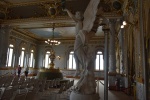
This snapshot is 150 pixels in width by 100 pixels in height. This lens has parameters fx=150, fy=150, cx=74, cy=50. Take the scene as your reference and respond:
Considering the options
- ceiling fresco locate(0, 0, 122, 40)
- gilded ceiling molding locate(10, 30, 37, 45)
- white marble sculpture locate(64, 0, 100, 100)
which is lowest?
white marble sculpture locate(64, 0, 100, 100)

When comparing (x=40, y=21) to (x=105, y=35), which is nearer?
(x=105, y=35)

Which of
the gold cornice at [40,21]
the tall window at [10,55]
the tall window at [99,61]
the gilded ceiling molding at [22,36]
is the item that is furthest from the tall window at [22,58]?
the tall window at [99,61]

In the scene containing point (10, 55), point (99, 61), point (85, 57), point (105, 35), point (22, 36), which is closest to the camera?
point (105, 35)

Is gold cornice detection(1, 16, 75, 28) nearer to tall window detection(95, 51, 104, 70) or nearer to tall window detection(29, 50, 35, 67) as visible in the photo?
tall window detection(29, 50, 35, 67)

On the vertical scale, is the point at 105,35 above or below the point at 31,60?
above

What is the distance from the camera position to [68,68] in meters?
24.0

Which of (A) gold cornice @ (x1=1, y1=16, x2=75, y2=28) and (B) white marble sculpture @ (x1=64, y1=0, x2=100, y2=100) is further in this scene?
(A) gold cornice @ (x1=1, y1=16, x2=75, y2=28)

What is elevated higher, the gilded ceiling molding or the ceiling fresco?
the ceiling fresco

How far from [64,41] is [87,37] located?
65.2ft

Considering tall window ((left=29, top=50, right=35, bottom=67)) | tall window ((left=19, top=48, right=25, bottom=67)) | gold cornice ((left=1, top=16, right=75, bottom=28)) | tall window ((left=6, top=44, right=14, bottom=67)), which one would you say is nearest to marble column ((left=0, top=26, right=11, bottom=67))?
gold cornice ((left=1, top=16, right=75, bottom=28))

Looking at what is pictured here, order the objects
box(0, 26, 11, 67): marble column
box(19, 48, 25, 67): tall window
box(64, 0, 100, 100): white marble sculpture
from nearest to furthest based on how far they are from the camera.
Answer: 1. box(64, 0, 100, 100): white marble sculpture
2. box(0, 26, 11, 67): marble column
3. box(19, 48, 25, 67): tall window

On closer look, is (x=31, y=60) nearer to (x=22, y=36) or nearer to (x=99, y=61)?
(x=22, y=36)

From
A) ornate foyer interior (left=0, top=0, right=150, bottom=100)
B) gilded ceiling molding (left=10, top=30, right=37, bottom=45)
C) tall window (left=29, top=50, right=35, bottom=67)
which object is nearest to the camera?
ornate foyer interior (left=0, top=0, right=150, bottom=100)

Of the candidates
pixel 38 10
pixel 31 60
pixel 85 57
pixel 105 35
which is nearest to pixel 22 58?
pixel 31 60
